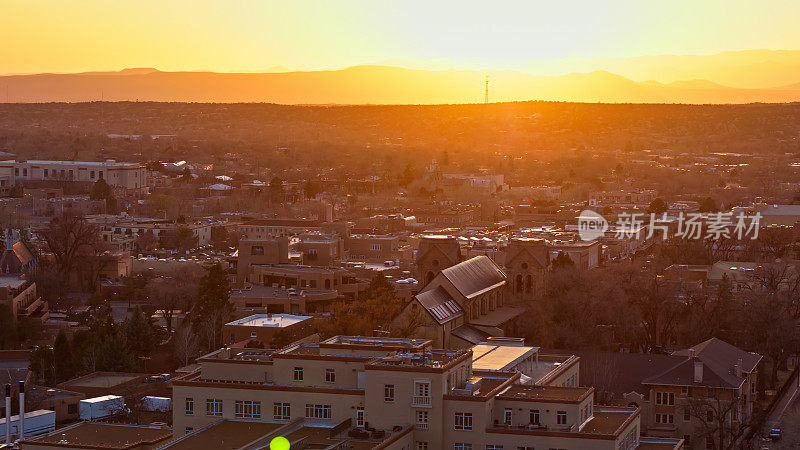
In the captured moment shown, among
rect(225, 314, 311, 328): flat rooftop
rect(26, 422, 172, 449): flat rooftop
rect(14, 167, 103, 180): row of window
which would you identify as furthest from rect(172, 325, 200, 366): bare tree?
rect(14, 167, 103, 180): row of window

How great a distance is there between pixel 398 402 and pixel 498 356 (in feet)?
32.2

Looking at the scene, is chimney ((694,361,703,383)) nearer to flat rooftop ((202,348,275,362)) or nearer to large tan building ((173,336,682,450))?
large tan building ((173,336,682,450))

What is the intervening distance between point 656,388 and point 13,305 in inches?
950

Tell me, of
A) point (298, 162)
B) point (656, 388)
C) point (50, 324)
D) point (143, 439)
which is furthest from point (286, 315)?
point (298, 162)

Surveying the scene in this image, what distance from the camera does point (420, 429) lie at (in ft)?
101

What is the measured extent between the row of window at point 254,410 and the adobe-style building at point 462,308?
14200mm

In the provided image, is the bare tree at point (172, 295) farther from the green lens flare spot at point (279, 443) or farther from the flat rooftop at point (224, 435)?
the green lens flare spot at point (279, 443)

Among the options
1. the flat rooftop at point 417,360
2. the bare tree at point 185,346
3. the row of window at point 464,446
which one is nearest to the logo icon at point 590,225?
the bare tree at point 185,346

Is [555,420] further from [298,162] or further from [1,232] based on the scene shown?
[298,162]

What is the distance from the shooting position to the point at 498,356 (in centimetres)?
4016

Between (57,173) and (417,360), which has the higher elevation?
(417,360)

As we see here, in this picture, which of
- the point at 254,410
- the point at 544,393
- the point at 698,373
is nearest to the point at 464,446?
the point at 544,393

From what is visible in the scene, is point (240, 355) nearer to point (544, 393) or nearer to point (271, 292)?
point (544, 393)

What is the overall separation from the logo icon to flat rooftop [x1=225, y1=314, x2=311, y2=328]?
2741 centimetres
